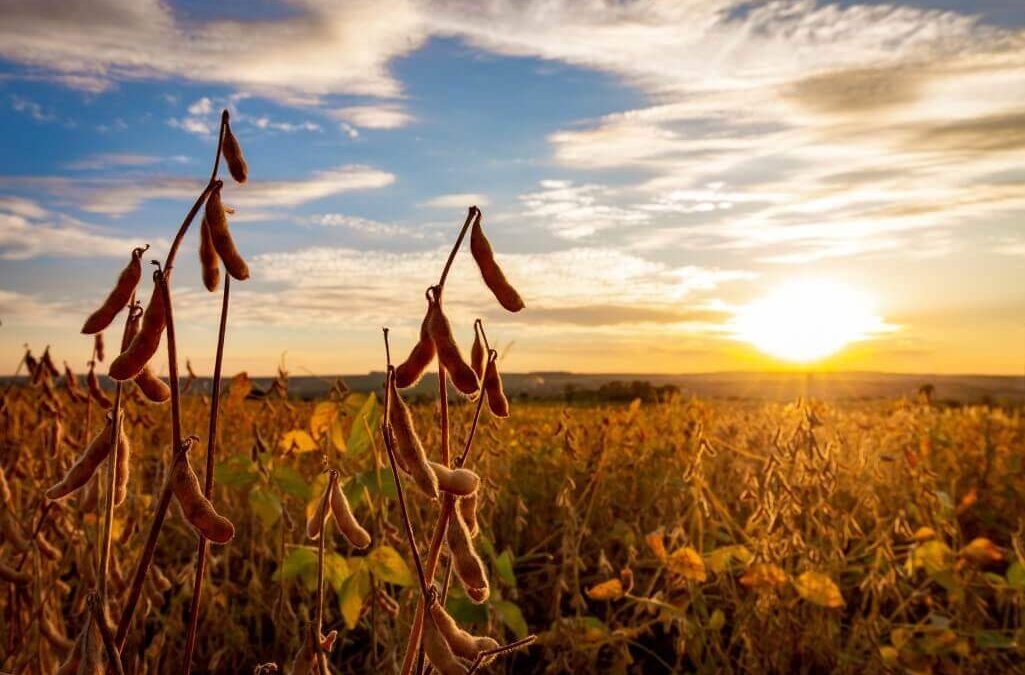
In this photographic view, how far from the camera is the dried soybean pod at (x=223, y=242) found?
1057 mm

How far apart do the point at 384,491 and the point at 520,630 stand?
710mm

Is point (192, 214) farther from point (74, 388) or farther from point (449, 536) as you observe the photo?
point (74, 388)

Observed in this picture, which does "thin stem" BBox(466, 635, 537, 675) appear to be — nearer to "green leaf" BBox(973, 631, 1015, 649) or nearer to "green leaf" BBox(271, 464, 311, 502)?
"green leaf" BBox(271, 464, 311, 502)

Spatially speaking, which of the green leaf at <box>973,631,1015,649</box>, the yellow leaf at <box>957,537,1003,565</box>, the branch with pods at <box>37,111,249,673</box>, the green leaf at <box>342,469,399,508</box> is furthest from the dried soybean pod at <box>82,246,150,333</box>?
the yellow leaf at <box>957,537,1003,565</box>

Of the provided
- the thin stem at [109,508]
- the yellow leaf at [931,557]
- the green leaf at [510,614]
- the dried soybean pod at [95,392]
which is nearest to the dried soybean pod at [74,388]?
the dried soybean pod at [95,392]

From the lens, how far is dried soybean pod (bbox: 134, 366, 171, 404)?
1138mm

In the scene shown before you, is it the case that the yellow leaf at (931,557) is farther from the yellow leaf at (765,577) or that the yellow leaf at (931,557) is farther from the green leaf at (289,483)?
the green leaf at (289,483)

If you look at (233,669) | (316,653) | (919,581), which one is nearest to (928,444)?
(919,581)

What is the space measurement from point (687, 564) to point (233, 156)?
255 cm

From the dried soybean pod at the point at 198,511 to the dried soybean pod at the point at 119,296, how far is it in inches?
8.4

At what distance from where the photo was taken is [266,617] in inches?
160

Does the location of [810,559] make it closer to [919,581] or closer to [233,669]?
[919,581]

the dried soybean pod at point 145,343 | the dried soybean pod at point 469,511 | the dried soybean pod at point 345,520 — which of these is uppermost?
the dried soybean pod at point 145,343

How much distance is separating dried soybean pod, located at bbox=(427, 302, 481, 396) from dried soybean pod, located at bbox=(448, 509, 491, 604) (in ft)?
0.50
